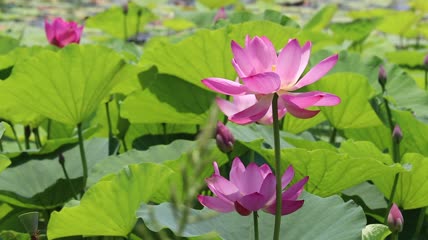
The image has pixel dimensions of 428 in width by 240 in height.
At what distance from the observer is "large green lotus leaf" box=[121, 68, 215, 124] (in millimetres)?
1517

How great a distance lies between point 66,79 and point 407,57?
4.60 feet

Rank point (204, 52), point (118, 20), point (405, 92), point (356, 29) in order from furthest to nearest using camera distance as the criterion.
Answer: point (118, 20), point (356, 29), point (405, 92), point (204, 52)

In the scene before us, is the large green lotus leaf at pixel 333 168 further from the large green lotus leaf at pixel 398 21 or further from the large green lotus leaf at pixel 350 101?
the large green lotus leaf at pixel 398 21

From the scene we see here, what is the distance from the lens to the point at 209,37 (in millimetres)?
1461

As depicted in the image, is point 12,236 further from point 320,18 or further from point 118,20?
point 118,20

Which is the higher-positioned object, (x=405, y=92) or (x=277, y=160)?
(x=277, y=160)

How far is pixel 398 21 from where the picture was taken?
10.7 feet

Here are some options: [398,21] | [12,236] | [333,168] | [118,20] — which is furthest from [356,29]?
[12,236]

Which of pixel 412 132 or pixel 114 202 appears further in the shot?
pixel 412 132

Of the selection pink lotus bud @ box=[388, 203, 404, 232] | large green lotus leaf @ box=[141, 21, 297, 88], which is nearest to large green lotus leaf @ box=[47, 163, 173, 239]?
pink lotus bud @ box=[388, 203, 404, 232]

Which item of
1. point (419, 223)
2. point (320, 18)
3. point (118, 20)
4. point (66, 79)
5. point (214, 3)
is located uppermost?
point (66, 79)

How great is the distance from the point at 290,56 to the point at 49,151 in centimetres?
71

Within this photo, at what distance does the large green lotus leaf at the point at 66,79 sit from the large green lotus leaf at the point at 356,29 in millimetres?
1346

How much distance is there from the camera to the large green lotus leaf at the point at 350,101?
1.49m
